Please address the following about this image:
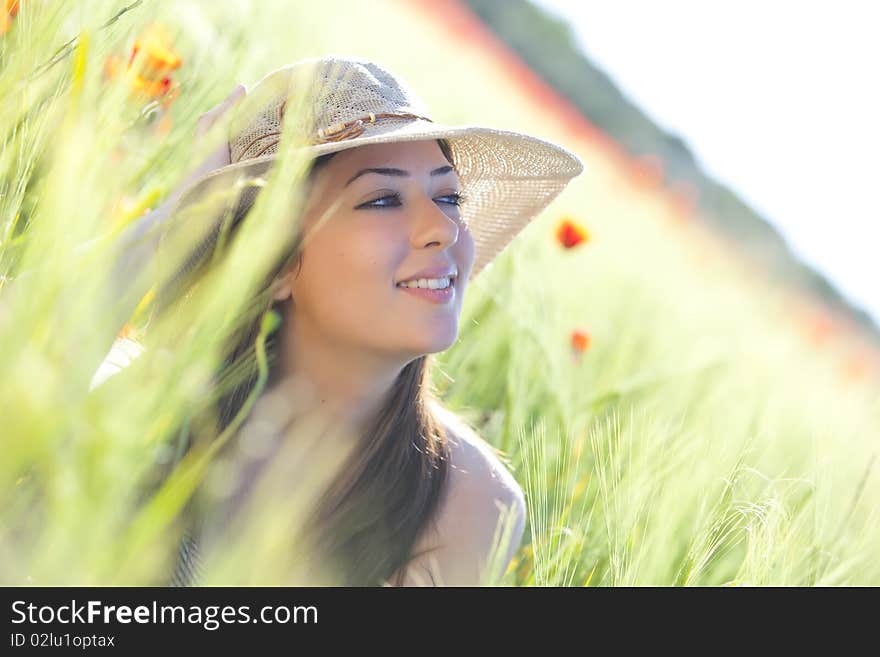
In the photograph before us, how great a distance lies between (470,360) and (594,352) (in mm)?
467

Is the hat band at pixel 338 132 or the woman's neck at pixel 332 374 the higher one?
the hat band at pixel 338 132

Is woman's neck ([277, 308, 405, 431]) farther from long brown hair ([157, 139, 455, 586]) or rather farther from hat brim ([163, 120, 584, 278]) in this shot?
hat brim ([163, 120, 584, 278])

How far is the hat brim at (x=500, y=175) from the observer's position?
1184mm

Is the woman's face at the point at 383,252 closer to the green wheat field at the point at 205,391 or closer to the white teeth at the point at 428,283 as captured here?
the white teeth at the point at 428,283

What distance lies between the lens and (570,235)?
5.00 ft

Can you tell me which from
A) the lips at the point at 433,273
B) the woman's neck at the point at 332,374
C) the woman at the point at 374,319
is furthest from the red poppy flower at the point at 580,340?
the lips at the point at 433,273

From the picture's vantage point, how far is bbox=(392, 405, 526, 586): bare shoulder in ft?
3.68

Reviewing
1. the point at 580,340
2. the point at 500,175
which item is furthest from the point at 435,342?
the point at 580,340

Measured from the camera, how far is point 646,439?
34.8 inches

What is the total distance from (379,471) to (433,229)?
1.13 feet

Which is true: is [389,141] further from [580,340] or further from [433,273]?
[580,340]

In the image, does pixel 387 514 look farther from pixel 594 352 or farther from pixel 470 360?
pixel 594 352

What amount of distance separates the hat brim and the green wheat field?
0.19 feet
